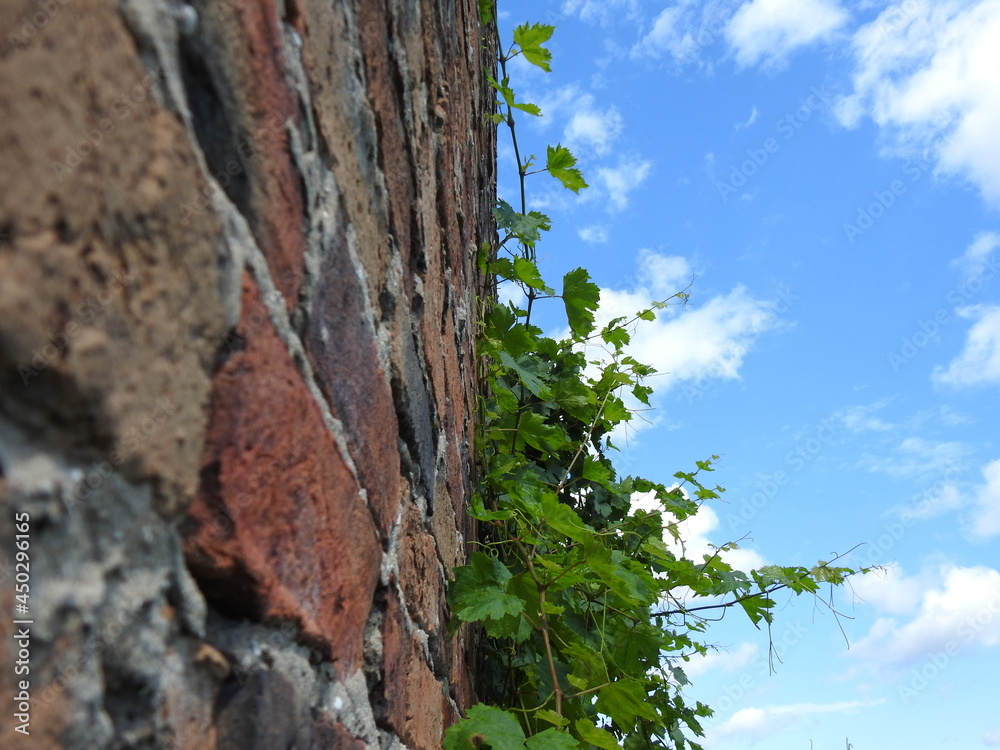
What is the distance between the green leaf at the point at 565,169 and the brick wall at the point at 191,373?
1.78m

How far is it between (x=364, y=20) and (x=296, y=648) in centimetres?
65

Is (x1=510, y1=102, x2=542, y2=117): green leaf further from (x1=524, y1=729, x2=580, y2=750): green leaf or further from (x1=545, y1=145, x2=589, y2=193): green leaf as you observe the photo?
(x1=524, y1=729, x2=580, y2=750): green leaf

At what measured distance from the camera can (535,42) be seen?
2479 mm

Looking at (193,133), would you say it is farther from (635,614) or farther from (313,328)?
(635,614)

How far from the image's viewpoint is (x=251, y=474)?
501mm

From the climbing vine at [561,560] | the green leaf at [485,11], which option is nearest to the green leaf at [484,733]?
the climbing vine at [561,560]

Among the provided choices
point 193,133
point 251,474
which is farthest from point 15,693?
point 193,133

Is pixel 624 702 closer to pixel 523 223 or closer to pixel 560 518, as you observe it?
pixel 560 518

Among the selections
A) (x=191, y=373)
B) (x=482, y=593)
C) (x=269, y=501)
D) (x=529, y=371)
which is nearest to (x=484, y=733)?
(x=482, y=593)

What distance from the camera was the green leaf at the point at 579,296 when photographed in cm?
240

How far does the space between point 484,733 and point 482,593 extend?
0.34 m

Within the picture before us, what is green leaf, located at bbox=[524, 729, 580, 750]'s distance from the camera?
1228mm

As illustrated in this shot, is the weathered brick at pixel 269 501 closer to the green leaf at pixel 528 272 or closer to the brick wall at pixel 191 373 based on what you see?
the brick wall at pixel 191 373

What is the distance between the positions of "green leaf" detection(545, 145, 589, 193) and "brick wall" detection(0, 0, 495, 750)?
178 centimetres
